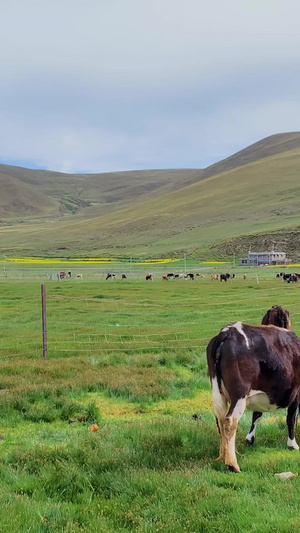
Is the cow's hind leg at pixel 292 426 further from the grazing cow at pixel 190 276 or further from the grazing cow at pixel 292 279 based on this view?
the grazing cow at pixel 190 276

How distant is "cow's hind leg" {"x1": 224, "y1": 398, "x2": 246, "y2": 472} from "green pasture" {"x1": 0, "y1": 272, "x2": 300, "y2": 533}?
133 mm

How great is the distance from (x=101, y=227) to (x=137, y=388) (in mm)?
175218

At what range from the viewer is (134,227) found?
167 m

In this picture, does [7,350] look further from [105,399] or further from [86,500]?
[86,500]

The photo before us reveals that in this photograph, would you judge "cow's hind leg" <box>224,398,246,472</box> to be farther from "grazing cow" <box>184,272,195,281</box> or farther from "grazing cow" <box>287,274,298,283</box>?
"grazing cow" <box>184,272,195,281</box>

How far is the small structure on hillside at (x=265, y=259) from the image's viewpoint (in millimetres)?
87569

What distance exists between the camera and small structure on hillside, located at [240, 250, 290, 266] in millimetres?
87569

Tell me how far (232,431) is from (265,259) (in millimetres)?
84101

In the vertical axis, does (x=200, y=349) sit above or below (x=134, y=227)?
below

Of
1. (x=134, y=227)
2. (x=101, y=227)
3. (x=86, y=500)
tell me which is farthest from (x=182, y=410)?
(x=101, y=227)

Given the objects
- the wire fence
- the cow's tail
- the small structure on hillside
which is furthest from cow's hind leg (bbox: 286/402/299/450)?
the small structure on hillside

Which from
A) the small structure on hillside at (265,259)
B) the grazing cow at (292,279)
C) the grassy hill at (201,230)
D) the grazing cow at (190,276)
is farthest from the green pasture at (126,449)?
the grassy hill at (201,230)

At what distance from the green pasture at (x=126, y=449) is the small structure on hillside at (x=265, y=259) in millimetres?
74836

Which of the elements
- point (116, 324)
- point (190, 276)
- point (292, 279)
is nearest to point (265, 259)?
point (190, 276)
